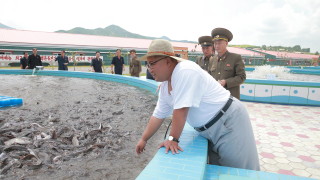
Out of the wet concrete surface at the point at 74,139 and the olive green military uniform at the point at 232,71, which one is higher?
the olive green military uniform at the point at 232,71

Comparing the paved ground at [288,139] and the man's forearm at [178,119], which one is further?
the paved ground at [288,139]

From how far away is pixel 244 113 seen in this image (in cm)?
196

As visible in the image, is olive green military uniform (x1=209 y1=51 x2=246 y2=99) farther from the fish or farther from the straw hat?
the fish

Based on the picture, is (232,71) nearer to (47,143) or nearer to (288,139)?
(288,139)

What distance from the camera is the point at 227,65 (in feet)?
12.4

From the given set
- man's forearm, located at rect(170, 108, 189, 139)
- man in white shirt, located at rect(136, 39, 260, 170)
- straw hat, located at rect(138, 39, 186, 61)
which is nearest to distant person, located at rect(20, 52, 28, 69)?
man in white shirt, located at rect(136, 39, 260, 170)

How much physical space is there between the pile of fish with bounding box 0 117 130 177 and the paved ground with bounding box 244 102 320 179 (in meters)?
2.69

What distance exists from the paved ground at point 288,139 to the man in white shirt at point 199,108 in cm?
191

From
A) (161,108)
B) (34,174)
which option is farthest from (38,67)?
(161,108)

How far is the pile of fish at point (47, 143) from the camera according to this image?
8.65 ft

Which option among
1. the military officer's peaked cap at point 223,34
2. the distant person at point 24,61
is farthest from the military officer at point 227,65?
the distant person at point 24,61

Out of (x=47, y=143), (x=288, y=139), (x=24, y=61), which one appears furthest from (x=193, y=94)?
(x=24, y=61)

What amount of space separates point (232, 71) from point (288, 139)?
2.37 meters

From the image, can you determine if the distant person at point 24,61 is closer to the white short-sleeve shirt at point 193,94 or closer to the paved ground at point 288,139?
the paved ground at point 288,139
